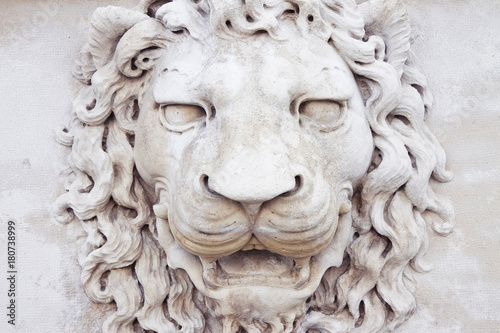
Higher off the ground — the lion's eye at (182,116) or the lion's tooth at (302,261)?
the lion's eye at (182,116)

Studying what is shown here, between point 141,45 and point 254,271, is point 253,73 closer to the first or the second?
point 141,45

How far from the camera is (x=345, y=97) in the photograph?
1.57 m

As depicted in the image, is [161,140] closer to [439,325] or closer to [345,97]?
[345,97]

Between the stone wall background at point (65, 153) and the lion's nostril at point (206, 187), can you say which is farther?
the stone wall background at point (65, 153)

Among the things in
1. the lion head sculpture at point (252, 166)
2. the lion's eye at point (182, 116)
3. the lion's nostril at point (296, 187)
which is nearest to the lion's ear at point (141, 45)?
the lion head sculpture at point (252, 166)

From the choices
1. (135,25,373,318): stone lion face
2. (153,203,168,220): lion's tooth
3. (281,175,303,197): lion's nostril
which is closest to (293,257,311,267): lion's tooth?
(135,25,373,318): stone lion face

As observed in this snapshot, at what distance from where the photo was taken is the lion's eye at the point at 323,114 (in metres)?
1.57

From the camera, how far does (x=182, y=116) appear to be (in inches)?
62.5

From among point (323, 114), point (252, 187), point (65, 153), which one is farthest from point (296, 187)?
point (65, 153)

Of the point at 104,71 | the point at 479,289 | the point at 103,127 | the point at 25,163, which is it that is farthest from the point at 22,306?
the point at 479,289

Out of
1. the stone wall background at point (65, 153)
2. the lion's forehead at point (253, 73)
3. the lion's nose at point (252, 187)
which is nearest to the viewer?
the lion's nose at point (252, 187)

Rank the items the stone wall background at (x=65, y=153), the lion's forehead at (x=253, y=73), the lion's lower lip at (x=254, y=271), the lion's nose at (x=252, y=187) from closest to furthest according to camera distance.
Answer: the lion's nose at (x=252, y=187) < the lion's forehead at (x=253, y=73) < the lion's lower lip at (x=254, y=271) < the stone wall background at (x=65, y=153)

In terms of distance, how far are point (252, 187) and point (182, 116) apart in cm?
30

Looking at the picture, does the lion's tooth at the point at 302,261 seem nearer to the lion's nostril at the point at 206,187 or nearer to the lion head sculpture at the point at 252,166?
the lion head sculpture at the point at 252,166
